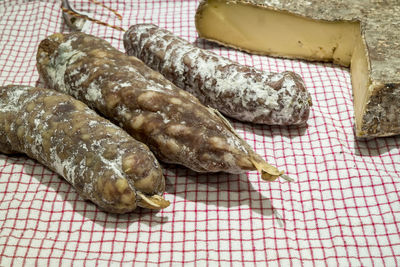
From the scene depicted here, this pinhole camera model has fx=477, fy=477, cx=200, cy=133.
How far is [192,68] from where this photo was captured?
242 cm

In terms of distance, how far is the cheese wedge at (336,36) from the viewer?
2270 millimetres

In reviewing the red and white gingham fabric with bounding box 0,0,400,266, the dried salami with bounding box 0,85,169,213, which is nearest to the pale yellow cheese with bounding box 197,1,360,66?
the red and white gingham fabric with bounding box 0,0,400,266

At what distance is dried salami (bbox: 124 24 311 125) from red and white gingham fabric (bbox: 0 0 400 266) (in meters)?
0.14

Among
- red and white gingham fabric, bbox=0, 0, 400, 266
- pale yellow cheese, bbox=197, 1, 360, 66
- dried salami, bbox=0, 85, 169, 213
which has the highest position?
pale yellow cheese, bbox=197, 1, 360, 66

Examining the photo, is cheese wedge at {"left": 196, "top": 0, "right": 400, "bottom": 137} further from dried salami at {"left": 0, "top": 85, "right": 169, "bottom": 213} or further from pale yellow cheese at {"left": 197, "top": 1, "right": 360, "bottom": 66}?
dried salami at {"left": 0, "top": 85, "right": 169, "bottom": 213}

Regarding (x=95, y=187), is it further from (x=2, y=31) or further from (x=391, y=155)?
(x=2, y=31)

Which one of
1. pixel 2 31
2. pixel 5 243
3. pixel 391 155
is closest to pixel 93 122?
pixel 5 243

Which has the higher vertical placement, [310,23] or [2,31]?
[310,23]

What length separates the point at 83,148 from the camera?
1.94 m

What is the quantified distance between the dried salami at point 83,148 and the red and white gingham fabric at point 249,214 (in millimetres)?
134

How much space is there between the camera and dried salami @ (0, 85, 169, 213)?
187 centimetres

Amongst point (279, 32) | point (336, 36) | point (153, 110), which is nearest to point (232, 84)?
point (153, 110)

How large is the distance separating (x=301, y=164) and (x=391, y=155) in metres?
0.46

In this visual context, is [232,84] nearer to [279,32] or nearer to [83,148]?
[279,32]
